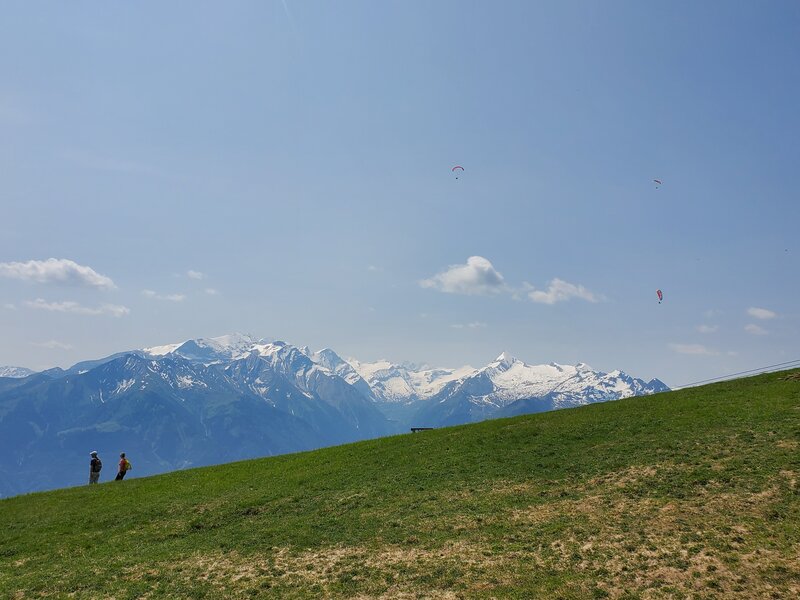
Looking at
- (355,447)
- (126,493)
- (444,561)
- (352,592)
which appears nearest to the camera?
(352,592)

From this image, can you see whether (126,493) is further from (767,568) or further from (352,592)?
(767,568)

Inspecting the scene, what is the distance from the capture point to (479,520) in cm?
2289

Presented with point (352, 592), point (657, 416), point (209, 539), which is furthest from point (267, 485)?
point (657, 416)

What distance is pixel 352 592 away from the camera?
17.5 meters

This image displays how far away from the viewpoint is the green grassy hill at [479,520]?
17.0 meters

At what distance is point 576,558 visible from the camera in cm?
1791

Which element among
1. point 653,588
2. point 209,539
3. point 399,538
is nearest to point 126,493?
point 209,539

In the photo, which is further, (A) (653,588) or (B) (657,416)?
(B) (657,416)

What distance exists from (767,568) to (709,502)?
18.4 feet

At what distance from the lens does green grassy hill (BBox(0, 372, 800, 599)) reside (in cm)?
1702

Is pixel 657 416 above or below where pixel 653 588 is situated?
above

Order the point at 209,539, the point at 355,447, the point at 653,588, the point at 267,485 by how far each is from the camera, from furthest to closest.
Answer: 1. the point at 355,447
2. the point at 267,485
3. the point at 209,539
4. the point at 653,588

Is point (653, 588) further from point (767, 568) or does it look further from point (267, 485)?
point (267, 485)

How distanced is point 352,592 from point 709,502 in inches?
605
